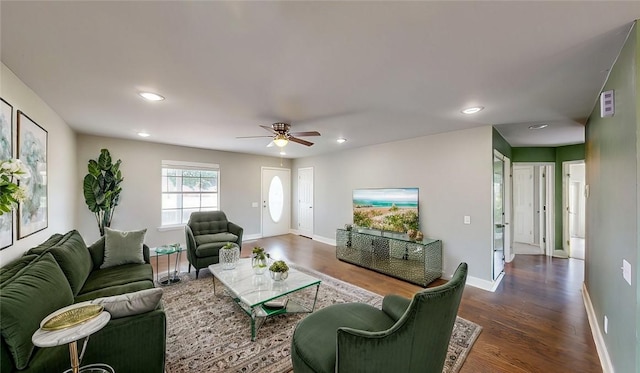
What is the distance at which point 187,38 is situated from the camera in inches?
59.9

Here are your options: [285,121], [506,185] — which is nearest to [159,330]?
[285,121]

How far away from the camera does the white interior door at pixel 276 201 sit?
22.7ft

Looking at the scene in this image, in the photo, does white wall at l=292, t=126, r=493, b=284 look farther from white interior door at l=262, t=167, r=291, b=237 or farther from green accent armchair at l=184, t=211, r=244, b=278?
green accent armchair at l=184, t=211, r=244, b=278

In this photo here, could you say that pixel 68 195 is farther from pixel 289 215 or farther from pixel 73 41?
pixel 289 215

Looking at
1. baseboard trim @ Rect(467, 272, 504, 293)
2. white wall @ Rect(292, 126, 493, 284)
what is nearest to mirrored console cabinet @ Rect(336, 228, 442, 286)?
white wall @ Rect(292, 126, 493, 284)

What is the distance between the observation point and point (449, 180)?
394cm

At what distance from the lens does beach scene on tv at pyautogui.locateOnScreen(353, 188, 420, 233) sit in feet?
14.4

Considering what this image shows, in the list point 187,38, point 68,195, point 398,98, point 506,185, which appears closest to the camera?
point 187,38

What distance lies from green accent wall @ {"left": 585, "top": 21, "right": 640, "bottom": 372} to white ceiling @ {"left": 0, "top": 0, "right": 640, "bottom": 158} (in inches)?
11.2

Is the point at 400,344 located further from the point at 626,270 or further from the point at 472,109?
the point at 472,109

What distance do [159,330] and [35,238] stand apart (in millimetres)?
2009

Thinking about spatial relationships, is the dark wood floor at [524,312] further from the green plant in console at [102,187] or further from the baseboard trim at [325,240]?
the green plant in console at [102,187]

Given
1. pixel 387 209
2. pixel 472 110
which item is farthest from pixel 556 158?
pixel 472 110

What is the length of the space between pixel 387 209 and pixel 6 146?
4781 mm
